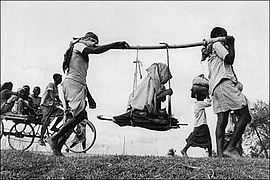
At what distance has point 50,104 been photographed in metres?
11.1

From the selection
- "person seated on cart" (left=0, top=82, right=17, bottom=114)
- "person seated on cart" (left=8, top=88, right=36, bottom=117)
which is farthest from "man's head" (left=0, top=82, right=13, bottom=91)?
"person seated on cart" (left=8, top=88, right=36, bottom=117)

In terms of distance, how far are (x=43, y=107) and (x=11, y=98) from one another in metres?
1.44

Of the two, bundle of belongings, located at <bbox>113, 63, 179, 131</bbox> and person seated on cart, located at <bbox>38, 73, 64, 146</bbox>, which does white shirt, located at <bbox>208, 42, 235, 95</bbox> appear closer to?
bundle of belongings, located at <bbox>113, 63, 179, 131</bbox>

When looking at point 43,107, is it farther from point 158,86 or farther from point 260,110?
point 260,110

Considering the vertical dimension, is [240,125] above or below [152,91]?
below

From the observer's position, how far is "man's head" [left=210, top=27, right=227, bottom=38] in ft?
25.1

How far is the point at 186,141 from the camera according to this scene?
390 inches

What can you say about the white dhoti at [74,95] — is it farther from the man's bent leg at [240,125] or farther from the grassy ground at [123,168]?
the man's bent leg at [240,125]

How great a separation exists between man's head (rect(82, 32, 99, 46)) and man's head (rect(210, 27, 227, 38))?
7.08 feet

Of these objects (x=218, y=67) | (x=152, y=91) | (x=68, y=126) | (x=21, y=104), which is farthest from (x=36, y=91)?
(x=218, y=67)

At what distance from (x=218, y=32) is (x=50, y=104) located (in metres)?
5.34

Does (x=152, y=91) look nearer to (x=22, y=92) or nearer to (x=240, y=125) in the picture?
(x=240, y=125)

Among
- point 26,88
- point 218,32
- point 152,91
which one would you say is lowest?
point 152,91

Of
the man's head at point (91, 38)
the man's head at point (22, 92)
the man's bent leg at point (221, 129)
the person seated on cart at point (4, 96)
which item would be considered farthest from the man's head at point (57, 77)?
the man's bent leg at point (221, 129)
